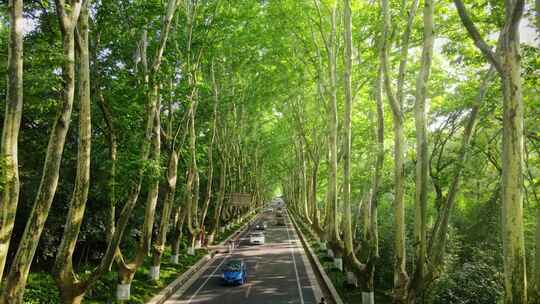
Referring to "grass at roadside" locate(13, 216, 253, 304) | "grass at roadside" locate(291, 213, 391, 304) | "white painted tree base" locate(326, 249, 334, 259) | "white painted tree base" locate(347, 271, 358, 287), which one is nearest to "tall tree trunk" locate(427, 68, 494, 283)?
"grass at roadside" locate(291, 213, 391, 304)

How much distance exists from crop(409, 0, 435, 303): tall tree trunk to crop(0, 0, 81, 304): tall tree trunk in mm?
8604

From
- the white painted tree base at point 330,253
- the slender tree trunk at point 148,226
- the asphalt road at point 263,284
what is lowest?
the asphalt road at point 263,284

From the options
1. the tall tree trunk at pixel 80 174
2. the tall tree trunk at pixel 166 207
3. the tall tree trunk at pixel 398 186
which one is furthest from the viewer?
the tall tree trunk at pixel 166 207

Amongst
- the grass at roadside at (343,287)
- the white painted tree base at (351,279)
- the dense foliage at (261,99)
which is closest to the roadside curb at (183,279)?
the dense foliage at (261,99)

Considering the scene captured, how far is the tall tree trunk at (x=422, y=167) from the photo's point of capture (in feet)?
33.8

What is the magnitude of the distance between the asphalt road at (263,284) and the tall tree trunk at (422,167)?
604 cm

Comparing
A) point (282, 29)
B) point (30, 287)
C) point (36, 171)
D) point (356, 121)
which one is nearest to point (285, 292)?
point (30, 287)

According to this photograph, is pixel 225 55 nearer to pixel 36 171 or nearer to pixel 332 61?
pixel 332 61

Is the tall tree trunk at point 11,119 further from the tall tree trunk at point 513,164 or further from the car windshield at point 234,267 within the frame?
the car windshield at point 234,267

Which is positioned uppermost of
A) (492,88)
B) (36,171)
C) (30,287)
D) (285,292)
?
(492,88)

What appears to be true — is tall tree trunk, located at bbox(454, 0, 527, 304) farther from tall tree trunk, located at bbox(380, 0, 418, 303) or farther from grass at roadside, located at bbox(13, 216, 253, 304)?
grass at roadside, located at bbox(13, 216, 253, 304)

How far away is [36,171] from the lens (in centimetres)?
1675

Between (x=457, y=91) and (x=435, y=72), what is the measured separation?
107 inches

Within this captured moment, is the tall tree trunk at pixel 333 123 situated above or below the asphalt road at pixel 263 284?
above
